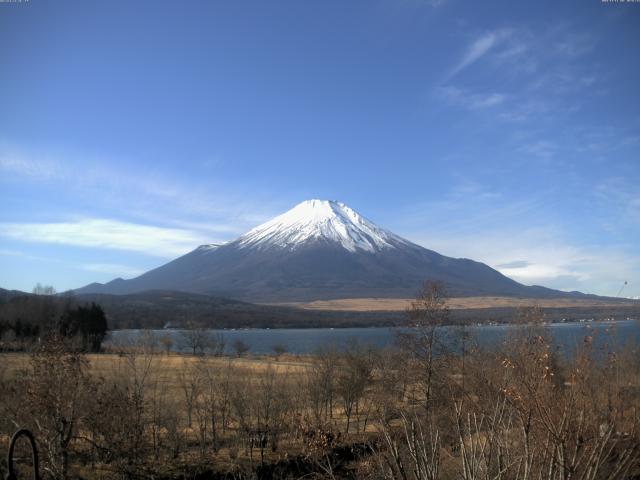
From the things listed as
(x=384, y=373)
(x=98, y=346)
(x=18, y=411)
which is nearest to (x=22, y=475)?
(x=18, y=411)

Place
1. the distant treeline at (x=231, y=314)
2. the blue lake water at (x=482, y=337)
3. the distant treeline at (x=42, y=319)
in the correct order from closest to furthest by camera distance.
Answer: the blue lake water at (x=482, y=337) < the distant treeline at (x=42, y=319) < the distant treeline at (x=231, y=314)

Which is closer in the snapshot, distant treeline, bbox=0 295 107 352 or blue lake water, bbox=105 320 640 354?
blue lake water, bbox=105 320 640 354

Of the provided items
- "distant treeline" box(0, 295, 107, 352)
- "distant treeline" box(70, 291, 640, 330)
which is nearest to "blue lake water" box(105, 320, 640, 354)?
"distant treeline" box(0, 295, 107, 352)

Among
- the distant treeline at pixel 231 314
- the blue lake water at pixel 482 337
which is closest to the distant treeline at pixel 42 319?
the blue lake water at pixel 482 337

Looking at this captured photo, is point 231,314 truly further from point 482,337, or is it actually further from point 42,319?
point 482,337

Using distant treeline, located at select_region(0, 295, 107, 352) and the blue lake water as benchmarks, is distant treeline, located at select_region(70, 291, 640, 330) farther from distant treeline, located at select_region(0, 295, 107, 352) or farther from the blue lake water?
distant treeline, located at select_region(0, 295, 107, 352)

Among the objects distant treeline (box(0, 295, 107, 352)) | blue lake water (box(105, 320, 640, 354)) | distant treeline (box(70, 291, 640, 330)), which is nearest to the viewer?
blue lake water (box(105, 320, 640, 354))

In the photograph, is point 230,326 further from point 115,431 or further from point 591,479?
point 591,479

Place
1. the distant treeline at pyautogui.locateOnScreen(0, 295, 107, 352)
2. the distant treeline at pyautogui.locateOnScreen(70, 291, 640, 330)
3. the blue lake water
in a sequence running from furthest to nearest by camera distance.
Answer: the distant treeline at pyautogui.locateOnScreen(70, 291, 640, 330), the distant treeline at pyautogui.locateOnScreen(0, 295, 107, 352), the blue lake water

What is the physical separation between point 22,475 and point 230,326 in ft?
472

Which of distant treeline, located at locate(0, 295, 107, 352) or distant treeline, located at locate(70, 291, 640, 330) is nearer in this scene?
distant treeline, located at locate(0, 295, 107, 352)

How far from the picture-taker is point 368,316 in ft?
565

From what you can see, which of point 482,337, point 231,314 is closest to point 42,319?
point 482,337

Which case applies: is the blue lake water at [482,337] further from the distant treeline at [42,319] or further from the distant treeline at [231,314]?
the distant treeline at [231,314]
